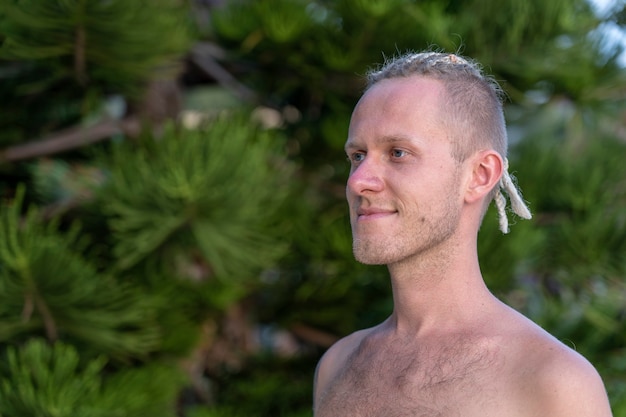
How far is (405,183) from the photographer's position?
971mm

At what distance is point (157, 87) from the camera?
7.09 ft

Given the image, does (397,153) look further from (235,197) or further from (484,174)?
(235,197)

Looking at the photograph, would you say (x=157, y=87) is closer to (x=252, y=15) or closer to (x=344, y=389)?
(x=252, y=15)

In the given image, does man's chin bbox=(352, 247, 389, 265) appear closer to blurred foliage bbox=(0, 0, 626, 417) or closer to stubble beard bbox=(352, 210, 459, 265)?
stubble beard bbox=(352, 210, 459, 265)

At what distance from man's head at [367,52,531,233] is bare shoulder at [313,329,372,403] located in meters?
0.25

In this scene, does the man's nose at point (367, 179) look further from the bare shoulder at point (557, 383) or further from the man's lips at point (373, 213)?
the bare shoulder at point (557, 383)

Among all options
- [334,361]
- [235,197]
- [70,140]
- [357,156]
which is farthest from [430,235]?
[70,140]

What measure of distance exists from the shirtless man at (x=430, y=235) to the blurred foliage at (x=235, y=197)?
1.43ft

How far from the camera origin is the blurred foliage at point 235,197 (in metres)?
1.66

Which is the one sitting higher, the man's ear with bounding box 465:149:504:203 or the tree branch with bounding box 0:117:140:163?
the man's ear with bounding box 465:149:504:203

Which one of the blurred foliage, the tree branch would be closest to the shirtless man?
the blurred foliage

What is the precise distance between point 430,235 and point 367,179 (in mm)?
91

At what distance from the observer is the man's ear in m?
1.01

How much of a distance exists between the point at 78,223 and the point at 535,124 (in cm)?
148
